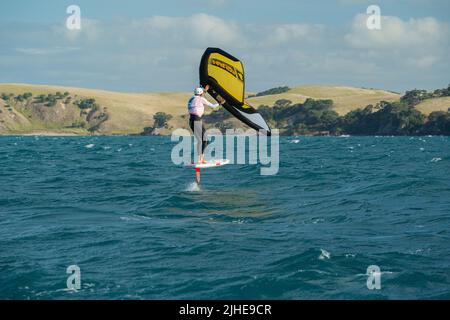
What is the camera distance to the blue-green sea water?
11.0 meters

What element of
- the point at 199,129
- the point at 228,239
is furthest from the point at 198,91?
the point at 228,239

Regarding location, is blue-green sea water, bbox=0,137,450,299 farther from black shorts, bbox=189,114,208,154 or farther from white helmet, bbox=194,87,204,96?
white helmet, bbox=194,87,204,96

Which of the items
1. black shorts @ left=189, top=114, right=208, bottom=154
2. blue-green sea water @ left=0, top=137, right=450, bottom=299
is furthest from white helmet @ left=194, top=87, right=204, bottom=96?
blue-green sea water @ left=0, top=137, right=450, bottom=299

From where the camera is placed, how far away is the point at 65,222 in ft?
57.2

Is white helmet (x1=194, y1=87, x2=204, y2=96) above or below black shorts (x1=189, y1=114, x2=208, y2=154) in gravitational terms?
above

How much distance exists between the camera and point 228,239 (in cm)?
1479

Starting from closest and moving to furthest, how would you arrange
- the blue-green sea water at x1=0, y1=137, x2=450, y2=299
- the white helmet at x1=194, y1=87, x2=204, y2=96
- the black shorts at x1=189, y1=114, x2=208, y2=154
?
the blue-green sea water at x1=0, y1=137, x2=450, y2=299
the white helmet at x1=194, y1=87, x2=204, y2=96
the black shorts at x1=189, y1=114, x2=208, y2=154

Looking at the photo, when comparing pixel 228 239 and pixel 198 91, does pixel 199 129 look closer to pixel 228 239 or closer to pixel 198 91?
pixel 198 91

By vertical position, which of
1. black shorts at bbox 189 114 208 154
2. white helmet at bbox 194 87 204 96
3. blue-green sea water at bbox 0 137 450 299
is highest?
white helmet at bbox 194 87 204 96

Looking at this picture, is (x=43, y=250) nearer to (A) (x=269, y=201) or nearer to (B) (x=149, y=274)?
(B) (x=149, y=274)

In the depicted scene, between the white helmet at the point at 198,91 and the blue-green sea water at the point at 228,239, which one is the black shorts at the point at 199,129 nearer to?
the white helmet at the point at 198,91

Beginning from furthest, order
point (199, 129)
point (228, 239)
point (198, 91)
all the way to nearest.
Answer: point (199, 129)
point (198, 91)
point (228, 239)

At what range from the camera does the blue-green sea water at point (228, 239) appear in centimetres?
1100

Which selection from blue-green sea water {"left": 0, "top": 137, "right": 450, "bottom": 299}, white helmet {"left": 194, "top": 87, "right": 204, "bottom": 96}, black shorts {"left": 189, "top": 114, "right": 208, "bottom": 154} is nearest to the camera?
blue-green sea water {"left": 0, "top": 137, "right": 450, "bottom": 299}
